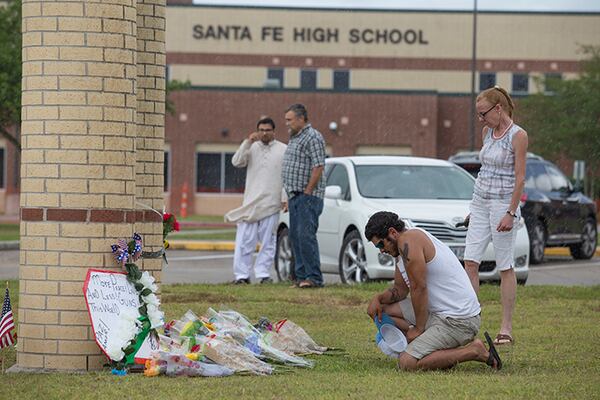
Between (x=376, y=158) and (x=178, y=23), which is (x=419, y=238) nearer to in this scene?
(x=376, y=158)

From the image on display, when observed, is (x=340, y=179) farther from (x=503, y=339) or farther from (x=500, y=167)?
(x=503, y=339)

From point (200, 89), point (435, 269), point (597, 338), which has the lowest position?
point (597, 338)

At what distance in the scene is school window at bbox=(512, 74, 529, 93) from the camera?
61.0m

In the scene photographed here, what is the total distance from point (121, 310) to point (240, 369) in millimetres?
832

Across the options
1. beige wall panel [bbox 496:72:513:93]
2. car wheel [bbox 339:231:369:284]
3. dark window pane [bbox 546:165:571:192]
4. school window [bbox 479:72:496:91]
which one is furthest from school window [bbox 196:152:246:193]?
car wheel [bbox 339:231:369:284]

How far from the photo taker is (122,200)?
8.55 metres

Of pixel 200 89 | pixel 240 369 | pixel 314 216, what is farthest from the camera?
pixel 200 89

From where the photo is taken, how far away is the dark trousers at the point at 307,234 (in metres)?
14.8

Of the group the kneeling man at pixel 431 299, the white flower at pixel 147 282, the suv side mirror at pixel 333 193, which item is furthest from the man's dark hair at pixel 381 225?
the suv side mirror at pixel 333 193

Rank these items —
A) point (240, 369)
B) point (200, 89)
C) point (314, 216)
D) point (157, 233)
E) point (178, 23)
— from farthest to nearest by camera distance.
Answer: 1. point (178, 23)
2. point (200, 89)
3. point (314, 216)
4. point (157, 233)
5. point (240, 369)

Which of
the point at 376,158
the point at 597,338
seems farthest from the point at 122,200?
the point at 376,158

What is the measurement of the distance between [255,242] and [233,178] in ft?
122

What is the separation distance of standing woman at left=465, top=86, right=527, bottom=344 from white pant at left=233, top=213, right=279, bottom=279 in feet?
19.6

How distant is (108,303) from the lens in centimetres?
836
